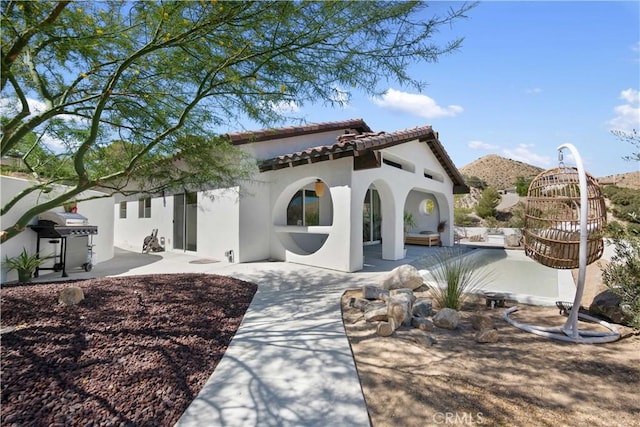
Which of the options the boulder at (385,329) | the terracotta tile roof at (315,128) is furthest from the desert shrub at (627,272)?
the terracotta tile roof at (315,128)

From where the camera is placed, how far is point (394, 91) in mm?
5617

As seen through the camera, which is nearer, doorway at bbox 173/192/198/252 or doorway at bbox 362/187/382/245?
doorway at bbox 173/192/198/252

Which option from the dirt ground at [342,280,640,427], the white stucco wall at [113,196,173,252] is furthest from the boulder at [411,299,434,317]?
the white stucco wall at [113,196,173,252]

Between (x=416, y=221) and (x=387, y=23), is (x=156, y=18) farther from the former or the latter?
(x=416, y=221)

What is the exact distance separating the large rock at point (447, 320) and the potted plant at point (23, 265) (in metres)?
10.7

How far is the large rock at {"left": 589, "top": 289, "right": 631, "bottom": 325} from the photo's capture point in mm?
5372

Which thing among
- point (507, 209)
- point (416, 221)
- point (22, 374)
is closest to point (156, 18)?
point (22, 374)

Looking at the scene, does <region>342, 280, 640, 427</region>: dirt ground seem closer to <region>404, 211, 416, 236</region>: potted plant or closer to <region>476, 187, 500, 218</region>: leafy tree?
<region>404, 211, 416, 236</region>: potted plant

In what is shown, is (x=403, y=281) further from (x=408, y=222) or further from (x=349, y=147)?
(x=408, y=222)

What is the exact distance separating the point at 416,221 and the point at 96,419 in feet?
65.2

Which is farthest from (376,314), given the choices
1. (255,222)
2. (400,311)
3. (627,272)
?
(255,222)

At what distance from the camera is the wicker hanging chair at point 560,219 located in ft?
18.1

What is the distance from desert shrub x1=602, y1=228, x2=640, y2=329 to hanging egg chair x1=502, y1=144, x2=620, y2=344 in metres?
0.39

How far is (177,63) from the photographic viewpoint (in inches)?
196
